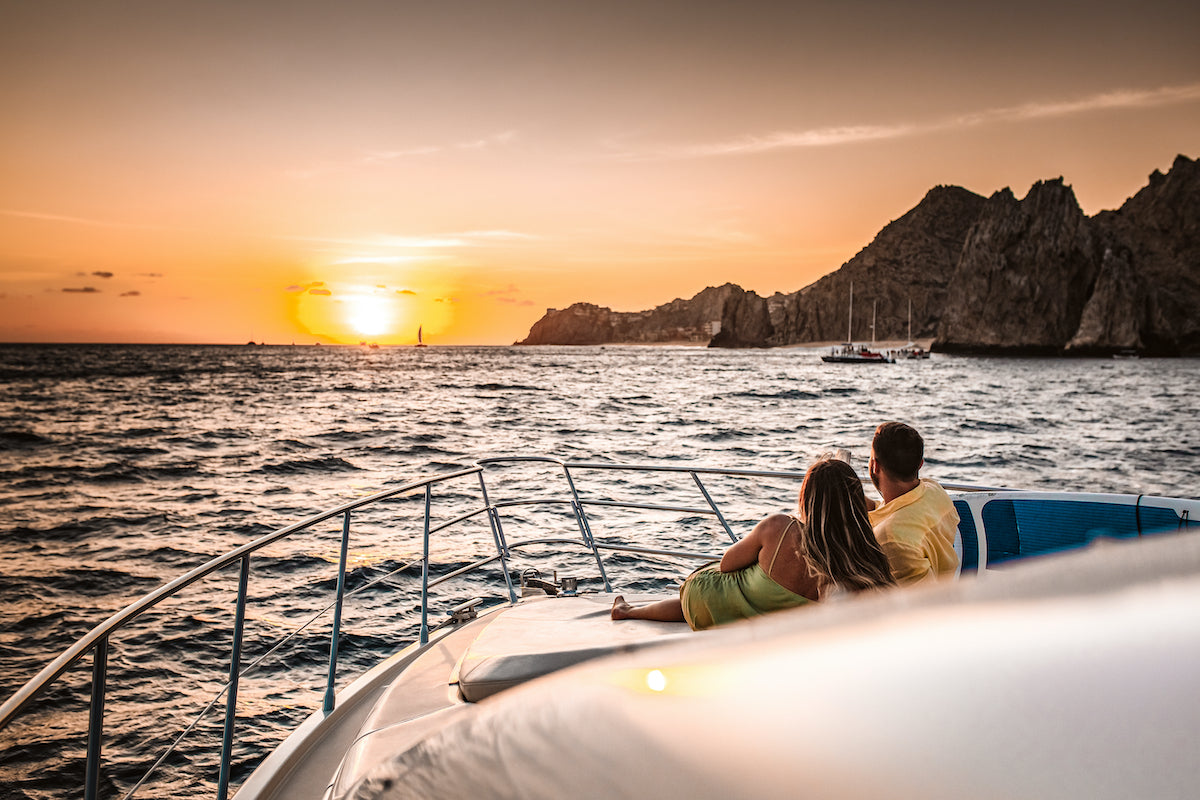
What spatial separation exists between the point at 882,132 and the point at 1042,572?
29.8 meters

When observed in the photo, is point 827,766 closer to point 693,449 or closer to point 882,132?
point 693,449

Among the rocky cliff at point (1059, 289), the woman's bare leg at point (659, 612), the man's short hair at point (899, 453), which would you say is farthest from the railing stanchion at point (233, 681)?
the rocky cliff at point (1059, 289)

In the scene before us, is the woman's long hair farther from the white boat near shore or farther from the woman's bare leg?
the white boat near shore

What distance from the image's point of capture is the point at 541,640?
233cm

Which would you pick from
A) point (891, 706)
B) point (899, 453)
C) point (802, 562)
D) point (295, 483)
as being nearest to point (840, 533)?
point (802, 562)

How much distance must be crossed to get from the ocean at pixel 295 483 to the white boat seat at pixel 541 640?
2058 mm

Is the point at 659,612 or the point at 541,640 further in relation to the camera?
the point at 659,612

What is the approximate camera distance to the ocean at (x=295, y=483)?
22.8 feet

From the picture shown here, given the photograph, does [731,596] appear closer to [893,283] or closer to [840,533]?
[840,533]

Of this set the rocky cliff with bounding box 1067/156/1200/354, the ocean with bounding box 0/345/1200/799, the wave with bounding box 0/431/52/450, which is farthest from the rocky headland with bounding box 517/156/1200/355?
the wave with bounding box 0/431/52/450

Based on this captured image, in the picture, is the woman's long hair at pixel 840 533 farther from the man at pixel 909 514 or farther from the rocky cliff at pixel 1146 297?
the rocky cliff at pixel 1146 297

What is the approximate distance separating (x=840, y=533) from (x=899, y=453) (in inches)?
31.0

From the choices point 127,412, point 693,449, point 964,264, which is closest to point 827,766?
point 693,449

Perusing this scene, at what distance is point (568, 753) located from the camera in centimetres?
58
